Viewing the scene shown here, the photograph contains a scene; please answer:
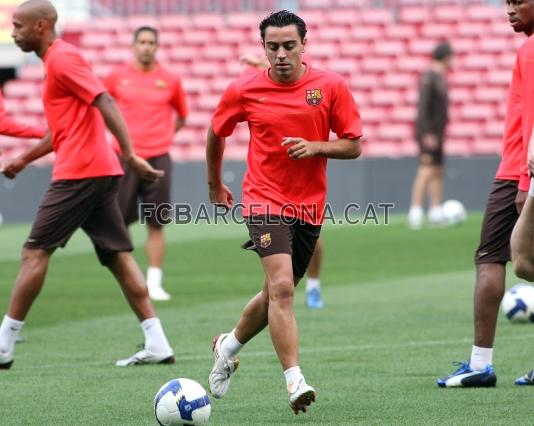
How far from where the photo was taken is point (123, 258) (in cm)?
909

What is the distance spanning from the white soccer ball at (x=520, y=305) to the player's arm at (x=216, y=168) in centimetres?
353

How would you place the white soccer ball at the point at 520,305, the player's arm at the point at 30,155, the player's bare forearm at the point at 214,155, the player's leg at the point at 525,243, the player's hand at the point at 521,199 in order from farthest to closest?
the white soccer ball at the point at 520,305, the player's arm at the point at 30,155, the player's bare forearm at the point at 214,155, the player's hand at the point at 521,199, the player's leg at the point at 525,243

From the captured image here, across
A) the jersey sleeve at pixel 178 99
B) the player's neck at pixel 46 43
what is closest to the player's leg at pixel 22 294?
the player's neck at pixel 46 43

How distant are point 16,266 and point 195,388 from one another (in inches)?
407

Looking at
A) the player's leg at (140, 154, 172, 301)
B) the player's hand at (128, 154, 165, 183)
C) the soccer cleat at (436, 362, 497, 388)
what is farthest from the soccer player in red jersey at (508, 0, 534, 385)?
the player's leg at (140, 154, 172, 301)

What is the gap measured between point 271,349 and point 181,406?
3.24 m

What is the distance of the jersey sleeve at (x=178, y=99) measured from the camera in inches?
539

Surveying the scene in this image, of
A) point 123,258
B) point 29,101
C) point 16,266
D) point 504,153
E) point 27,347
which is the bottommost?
point 29,101

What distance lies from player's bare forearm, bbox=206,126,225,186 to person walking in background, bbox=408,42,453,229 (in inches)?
553

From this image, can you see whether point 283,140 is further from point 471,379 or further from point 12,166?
point 12,166

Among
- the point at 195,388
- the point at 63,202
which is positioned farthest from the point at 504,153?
the point at 63,202

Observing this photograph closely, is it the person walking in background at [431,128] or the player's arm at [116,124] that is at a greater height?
the player's arm at [116,124]

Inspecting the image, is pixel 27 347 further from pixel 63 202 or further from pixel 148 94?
pixel 148 94

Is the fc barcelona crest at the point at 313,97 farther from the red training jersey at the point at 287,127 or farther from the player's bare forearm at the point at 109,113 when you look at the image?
the player's bare forearm at the point at 109,113
